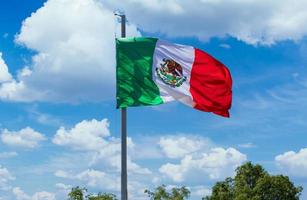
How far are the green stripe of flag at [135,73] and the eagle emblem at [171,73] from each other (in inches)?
21.0

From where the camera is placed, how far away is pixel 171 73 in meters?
27.2

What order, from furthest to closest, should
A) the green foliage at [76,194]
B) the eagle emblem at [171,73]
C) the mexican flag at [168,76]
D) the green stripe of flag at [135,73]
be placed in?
the green foliage at [76,194], the eagle emblem at [171,73], the mexican flag at [168,76], the green stripe of flag at [135,73]

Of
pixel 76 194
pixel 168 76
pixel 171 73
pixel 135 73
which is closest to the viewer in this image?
pixel 135 73

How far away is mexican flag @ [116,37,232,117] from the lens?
2573cm

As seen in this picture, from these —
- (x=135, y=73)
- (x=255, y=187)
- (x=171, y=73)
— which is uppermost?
(x=255, y=187)

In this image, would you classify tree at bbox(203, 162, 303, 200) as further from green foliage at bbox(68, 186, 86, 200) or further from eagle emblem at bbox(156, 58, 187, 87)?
eagle emblem at bbox(156, 58, 187, 87)

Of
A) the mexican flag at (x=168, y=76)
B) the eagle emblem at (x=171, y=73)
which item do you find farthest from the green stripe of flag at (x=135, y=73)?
the eagle emblem at (x=171, y=73)

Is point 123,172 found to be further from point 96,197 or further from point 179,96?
point 96,197

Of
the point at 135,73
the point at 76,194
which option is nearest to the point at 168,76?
the point at 135,73

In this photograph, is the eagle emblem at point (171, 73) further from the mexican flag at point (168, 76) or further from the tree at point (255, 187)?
the tree at point (255, 187)

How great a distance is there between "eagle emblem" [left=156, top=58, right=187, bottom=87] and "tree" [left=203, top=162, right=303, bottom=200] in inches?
2967

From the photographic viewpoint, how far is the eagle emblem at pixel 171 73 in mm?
26781

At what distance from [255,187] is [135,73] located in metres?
79.7

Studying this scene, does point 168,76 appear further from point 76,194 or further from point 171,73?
point 76,194
